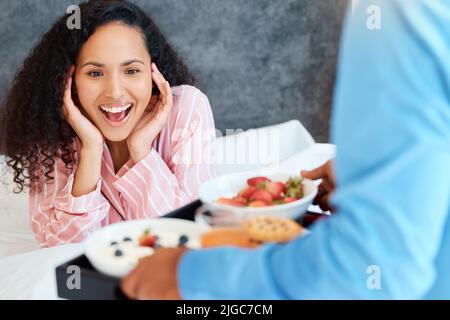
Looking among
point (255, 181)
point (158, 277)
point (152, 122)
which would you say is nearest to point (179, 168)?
point (152, 122)

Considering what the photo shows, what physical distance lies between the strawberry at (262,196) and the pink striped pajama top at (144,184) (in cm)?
20

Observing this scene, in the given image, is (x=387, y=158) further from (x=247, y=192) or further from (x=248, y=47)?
(x=248, y=47)

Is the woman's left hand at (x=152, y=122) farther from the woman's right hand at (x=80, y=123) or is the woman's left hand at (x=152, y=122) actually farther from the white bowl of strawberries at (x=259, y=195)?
the white bowl of strawberries at (x=259, y=195)

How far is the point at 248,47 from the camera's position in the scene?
770 millimetres

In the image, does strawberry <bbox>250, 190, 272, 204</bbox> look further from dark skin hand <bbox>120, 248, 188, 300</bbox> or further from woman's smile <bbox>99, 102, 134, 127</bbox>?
woman's smile <bbox>99, 102, 134, 127</bbox>

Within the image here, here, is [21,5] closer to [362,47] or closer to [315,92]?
[315,92]

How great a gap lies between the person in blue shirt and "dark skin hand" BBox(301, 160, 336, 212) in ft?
0.60

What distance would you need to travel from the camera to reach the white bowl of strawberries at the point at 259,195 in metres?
0.44

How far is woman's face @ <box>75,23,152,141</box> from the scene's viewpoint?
692mm

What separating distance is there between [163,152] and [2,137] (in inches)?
10.0

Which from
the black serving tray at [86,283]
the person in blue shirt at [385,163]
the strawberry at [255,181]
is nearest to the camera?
the person in blue shirt at [385,163]

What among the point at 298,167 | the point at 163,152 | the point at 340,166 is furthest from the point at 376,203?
the point at 163,152

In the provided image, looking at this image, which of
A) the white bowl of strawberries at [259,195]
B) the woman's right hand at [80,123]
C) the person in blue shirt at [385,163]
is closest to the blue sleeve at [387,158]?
the person in blue shirt at [385,163]

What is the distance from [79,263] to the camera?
42 centimetres
